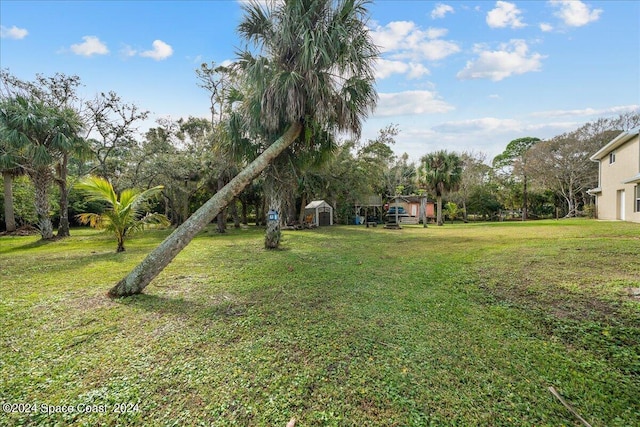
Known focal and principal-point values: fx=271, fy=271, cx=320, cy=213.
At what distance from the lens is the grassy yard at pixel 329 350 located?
1.87 m

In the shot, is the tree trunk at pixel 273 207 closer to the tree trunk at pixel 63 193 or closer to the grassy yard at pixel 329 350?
the grassy yard at pixel 329 350

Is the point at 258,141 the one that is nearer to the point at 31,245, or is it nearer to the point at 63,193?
the point at 31,245

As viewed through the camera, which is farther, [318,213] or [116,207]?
[318,213]

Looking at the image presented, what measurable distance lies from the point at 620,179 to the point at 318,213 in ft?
58.2

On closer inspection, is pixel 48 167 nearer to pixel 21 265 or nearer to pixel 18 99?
pixel 18 99

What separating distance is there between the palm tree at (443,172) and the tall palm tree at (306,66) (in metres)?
15.5

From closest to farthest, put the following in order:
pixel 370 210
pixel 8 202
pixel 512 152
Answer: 1. pixel 8 202
2. pixel 370 210
3. pixel 512 152

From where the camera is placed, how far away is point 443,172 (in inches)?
805

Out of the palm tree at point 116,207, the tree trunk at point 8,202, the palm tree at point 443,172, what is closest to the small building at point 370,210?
the palm tree at point 443,172

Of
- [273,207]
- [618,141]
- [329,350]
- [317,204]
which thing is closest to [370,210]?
[317,204]

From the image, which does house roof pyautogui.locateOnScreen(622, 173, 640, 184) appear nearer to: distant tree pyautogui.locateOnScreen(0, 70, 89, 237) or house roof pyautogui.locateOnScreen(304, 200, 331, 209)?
house roof pyautogui.locateOnScreen(304, 200, 331, 209)

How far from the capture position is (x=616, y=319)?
3025 millimetres

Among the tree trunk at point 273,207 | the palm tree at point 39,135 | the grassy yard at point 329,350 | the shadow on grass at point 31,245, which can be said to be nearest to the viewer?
the grassy yard at point 329,350

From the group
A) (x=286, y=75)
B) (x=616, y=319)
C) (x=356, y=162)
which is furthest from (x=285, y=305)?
(x=356, y=162)
